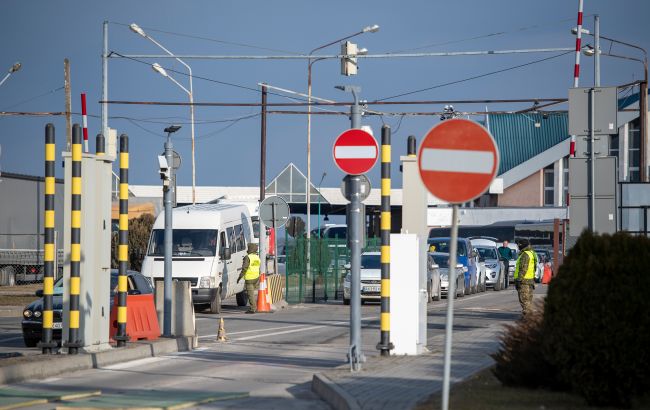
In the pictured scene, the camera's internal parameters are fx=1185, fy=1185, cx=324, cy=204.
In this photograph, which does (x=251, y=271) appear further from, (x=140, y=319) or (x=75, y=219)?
(x=75, y=219)

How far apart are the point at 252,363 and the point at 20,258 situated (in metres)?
31.3

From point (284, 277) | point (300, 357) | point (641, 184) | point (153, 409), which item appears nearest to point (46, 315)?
point (300, 357)

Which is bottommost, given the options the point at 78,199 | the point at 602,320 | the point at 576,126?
the point at 602,320

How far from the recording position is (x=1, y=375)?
1358cm

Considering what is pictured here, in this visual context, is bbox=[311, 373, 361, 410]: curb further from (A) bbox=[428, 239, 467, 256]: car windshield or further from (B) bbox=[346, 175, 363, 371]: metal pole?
(A) bbox=[428, 239, 467, 256]: car windshield

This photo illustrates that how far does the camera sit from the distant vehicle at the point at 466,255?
43156mm

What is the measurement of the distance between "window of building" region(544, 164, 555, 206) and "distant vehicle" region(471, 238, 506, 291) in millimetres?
34271

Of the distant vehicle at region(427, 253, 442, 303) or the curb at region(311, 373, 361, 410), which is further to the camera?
the distant vehicle at region(427, 253, 442, 303)

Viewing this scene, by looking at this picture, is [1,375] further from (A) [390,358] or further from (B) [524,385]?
(B) [524,385]

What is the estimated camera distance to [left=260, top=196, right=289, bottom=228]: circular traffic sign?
3197 centimetres

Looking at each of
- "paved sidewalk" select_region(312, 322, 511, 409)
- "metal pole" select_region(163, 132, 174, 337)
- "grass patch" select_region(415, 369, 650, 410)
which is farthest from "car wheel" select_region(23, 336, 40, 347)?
"grass patch" select_region(415, 369, 650, 410)

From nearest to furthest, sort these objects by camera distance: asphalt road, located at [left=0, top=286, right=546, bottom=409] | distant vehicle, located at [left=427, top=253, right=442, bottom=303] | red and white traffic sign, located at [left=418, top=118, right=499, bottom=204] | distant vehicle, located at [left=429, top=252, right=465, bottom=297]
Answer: red and white traffic sign, located at [left=418, top=118, right=499, bottom=204], asphalt road, located at [left=0, top=286, right=546, bottom=409], distant vehicle, located at [left=427, top=253, right=442, bottom=303], distant vehicle, located at [left=429, top=252, right=465, bottom=297]

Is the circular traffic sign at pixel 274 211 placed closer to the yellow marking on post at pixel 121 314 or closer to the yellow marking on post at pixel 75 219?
the yellow marking on post at pixel 121 314

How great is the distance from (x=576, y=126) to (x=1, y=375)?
7.89 metres
